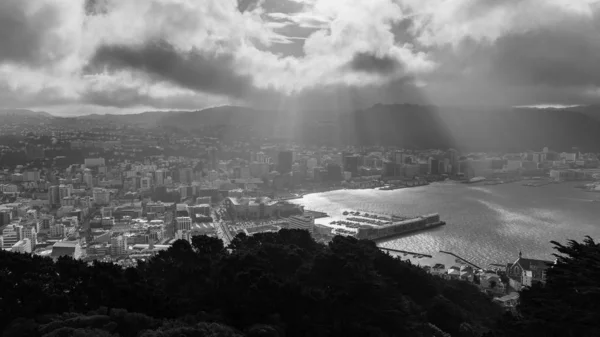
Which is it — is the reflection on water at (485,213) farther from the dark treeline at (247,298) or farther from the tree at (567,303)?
the tree at (567,303)

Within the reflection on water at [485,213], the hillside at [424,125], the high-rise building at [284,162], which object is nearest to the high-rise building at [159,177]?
the reflection on water at [485,213]

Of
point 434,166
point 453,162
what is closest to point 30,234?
point 434,166

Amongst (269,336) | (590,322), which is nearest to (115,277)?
(269,336)

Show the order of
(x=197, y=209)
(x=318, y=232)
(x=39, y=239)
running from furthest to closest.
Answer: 1. (x=197, y=209)
2. (x=318, y=232)
3. (x=39, y=239)

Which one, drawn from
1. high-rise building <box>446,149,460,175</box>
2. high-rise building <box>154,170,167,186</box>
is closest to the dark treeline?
high-rise building <box>154,170,167,186</box>

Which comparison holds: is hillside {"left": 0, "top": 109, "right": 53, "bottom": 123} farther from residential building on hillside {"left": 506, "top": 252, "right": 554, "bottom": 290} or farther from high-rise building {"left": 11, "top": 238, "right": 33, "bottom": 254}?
residential building on hillside {"left": 506, "top": 252, "right": 554, "bottom": 290}

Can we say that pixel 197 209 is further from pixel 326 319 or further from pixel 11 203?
pixel 326 319

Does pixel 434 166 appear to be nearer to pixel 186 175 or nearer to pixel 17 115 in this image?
pixel 186 175
